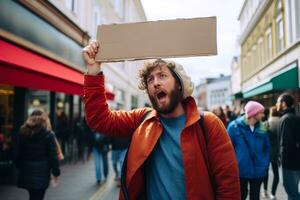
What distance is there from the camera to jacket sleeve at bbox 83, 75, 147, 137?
91.2 inches

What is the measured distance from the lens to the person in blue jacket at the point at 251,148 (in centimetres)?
486

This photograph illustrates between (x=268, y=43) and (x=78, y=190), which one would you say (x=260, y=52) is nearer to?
(x=268, y=43)

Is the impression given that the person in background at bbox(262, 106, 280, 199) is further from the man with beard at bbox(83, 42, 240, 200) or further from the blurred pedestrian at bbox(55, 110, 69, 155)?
the blurred pedestrian at bbox(55, 110, 69, 155)

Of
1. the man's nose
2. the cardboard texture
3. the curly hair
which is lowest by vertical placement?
the man's nose

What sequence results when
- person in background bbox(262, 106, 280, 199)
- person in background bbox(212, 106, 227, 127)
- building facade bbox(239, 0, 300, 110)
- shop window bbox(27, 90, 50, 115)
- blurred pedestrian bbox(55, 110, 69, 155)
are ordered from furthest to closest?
building facade bbox(239, 0, 300, 110) → blurred pedestrian bbox(55, 110, 69, 155) → shop window bbox(27, 90, 50, 115) → person in background bbox(212, 106, 227, 127) → person in background bbox(262, 106, 280, 199)

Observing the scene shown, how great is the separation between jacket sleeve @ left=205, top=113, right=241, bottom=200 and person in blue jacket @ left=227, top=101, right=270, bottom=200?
287 centimetres

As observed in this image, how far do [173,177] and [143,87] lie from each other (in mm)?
734

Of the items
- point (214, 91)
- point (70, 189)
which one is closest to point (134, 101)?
point (70, 189)

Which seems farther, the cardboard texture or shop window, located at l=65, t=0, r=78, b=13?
shop window, located at l=65, t=0, r=78, b=13

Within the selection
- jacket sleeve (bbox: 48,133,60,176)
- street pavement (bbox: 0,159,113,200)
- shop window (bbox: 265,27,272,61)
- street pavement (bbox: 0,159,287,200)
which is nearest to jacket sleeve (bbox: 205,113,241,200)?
jacket sleeve (bbox: 48,133,60,176)

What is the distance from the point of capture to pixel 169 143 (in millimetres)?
2230

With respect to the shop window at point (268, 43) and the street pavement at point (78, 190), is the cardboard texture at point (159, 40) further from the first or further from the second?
the shop window at point (268, 43)

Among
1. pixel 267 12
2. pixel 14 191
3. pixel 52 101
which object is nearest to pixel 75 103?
pixel 52 101

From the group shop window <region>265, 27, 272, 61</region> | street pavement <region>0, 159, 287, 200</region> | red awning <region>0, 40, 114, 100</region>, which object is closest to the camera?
red awning <region>0, 40, 114, 100</region>
